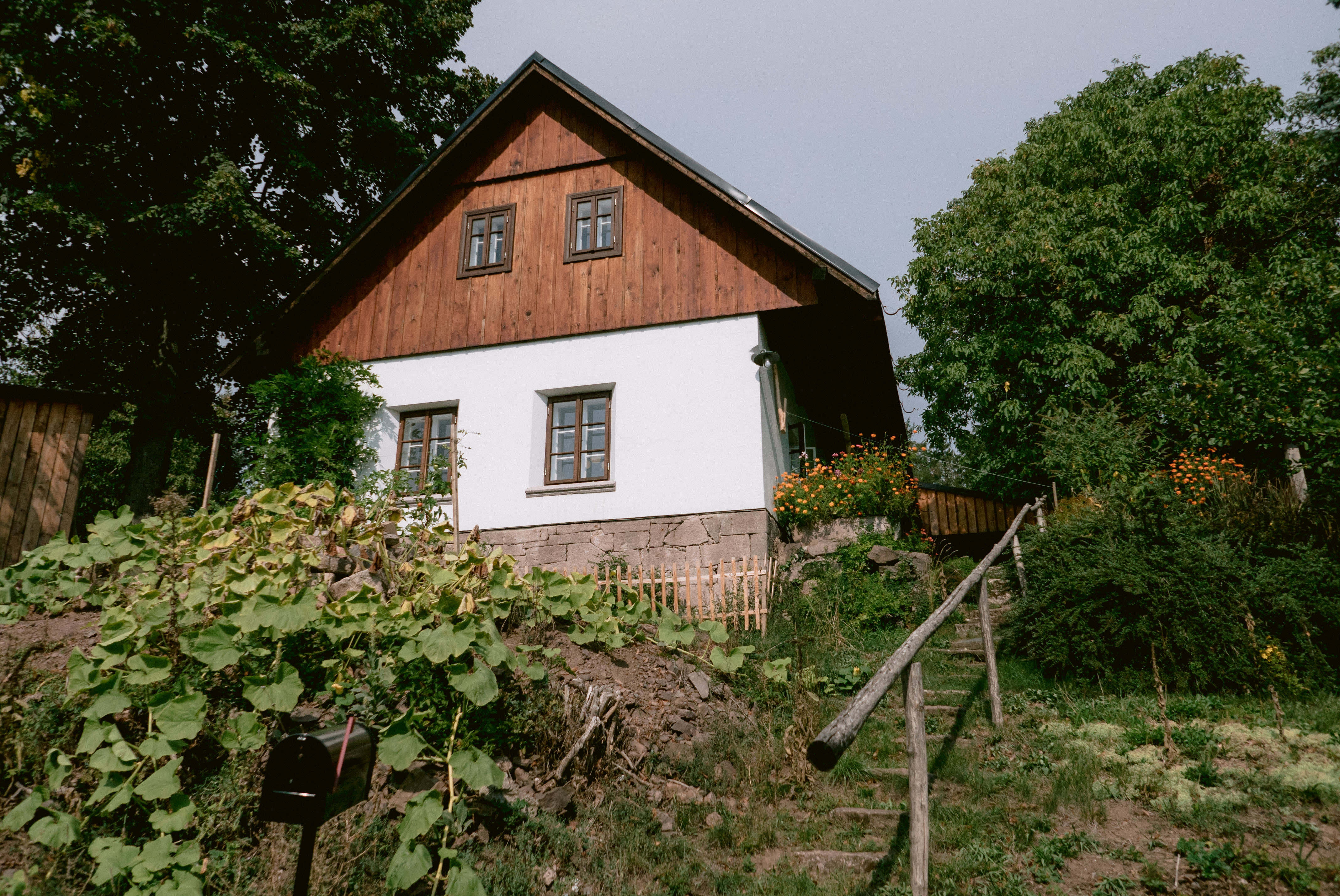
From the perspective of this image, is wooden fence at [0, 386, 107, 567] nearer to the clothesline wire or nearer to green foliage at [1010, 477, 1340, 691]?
the clothesline wire

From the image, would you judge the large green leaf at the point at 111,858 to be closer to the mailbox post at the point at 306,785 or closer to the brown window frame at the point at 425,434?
the mailbox post at the point at 306,785

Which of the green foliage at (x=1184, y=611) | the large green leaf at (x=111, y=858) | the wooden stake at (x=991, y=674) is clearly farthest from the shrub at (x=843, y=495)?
the large green leaf at (x=111, y=858)

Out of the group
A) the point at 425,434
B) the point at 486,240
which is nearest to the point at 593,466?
the point at 425,434

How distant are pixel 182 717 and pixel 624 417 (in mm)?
6738

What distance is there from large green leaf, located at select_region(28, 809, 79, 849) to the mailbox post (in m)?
1.63


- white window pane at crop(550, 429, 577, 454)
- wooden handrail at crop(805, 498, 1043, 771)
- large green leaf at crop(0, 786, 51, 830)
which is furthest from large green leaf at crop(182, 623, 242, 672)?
white window pane at crop(550, 429, 577, 454)

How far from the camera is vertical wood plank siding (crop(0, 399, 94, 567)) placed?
7.97 metres

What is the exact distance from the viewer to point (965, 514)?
577 inches

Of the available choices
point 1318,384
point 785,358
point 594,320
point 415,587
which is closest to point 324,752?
point 415,587

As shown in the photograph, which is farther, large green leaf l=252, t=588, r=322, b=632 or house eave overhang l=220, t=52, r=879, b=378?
house eave overhang l=220, t=52, r=879, b=378

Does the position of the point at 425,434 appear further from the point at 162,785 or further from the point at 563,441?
the point at 162,785

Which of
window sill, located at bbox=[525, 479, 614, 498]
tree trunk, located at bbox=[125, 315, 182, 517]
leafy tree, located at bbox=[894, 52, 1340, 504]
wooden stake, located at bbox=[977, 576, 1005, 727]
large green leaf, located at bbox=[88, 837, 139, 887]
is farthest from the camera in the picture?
leafy tree, located at bbox=[894, 52, 1340, 504]

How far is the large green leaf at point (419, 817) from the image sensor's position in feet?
10.7

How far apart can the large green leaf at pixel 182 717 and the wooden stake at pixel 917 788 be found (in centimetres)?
333
